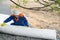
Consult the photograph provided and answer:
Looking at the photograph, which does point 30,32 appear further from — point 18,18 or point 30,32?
point 18,18

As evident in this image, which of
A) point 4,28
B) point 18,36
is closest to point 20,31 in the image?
point 18,36

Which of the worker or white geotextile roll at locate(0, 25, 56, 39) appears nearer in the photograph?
white geotextile roll at locate(0, 25, 56, 39)

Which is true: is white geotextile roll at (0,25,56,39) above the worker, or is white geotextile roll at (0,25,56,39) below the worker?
below

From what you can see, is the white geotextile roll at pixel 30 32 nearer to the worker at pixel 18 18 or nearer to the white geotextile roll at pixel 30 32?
the white geotextile roll at pixel 30 32

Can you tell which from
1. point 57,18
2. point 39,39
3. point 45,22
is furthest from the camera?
point 57,18

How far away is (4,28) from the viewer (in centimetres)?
258

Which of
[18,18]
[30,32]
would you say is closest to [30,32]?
[30,32]

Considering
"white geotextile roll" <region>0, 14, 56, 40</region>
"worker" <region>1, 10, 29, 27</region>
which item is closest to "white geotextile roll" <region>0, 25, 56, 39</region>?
"white geotextile roll" <region>0, 14, 56, 40</region>

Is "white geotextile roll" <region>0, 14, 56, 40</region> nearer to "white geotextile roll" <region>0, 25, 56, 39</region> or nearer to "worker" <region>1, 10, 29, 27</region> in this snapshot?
"white geotextile roll" <region>0, 25, 56, 39</region>

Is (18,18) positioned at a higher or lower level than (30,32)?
higher

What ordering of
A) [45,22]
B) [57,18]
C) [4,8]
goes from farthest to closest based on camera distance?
[57,18], [45,22], [4,8]

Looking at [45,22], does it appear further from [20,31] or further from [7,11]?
[20,31]

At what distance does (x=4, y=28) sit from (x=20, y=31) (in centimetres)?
22

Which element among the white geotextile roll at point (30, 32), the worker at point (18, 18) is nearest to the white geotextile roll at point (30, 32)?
the white geotextile roll at point (30, 32)
